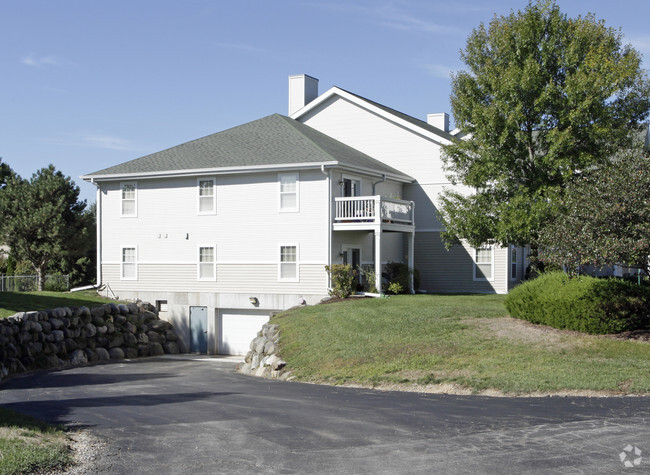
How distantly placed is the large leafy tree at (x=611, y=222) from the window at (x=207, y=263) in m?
17.7

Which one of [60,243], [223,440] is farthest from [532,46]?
[60,243]

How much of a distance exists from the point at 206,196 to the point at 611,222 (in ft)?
65.1

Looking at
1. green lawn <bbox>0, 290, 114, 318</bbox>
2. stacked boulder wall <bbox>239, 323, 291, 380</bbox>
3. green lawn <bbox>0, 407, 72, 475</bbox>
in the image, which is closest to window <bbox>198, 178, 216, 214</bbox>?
green lawn <bbox>0, 290, 114, 318</bbox>

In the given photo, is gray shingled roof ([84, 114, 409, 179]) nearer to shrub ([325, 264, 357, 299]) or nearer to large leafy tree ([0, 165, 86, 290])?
shrub ([325, 264, 357, 299])

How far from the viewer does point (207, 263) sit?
33062 millimetres

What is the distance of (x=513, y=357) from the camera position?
17.7 meters

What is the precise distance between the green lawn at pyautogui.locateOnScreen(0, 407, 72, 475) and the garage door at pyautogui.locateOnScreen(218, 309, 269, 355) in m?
20.6

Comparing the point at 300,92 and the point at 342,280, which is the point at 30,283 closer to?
the point at 300,92

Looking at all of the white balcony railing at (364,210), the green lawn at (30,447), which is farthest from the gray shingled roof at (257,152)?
the green lawn at (30,447)

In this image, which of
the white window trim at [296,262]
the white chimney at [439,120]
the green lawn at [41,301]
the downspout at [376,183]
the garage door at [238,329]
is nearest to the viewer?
the green lawn at [41,301]

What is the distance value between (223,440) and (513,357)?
9.37 metres

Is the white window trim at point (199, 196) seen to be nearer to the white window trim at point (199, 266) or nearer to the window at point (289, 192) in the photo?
the white window trim at point (199, 266)

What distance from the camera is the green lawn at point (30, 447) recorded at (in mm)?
8859

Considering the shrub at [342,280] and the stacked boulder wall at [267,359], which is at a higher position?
the shrub at [342,280]
